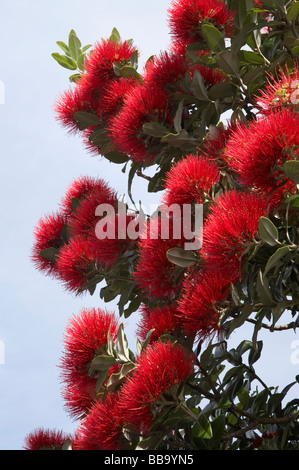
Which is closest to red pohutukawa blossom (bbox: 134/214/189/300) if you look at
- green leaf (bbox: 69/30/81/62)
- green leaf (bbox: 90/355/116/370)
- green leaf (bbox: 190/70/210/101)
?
green leaf (bbox: 90/355/116/370)

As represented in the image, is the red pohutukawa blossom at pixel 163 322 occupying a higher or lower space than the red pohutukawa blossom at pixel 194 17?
lower

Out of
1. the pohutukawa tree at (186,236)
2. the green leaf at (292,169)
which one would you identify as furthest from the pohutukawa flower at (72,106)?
the green leaf at (292,169)

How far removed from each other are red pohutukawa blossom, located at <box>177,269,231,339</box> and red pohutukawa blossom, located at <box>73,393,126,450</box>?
0.28 m

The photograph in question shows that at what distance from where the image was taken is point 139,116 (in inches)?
81.0

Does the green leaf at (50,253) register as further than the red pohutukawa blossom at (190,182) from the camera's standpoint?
Yes

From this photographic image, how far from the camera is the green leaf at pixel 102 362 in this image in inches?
71.0

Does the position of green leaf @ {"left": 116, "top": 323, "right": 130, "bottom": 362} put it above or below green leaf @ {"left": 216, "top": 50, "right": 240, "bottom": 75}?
below

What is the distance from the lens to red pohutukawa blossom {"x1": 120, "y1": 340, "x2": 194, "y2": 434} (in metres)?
1.62

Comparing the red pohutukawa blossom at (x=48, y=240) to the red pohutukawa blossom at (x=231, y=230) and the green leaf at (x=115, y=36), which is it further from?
the red pohutukawa blossom at (x=231, y=230)

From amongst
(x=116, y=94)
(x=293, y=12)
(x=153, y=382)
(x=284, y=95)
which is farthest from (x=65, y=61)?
(x=153, y=382)

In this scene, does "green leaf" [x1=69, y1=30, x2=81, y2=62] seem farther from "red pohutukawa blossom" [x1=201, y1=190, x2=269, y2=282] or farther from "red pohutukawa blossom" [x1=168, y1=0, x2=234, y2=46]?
"red pohutukawa blossom" [x1=201, y1=190, x2=269, y2=282]

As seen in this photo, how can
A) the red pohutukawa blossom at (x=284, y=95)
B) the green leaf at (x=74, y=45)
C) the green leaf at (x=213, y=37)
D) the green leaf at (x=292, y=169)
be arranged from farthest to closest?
the green leaf at (x=74, y=45), the green leaf at (x=213, y=37), the red pohutukawa blossom at (x=284, y=95), the green leaf at (x=292, y=169)

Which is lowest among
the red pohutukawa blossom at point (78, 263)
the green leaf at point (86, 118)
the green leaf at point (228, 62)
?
the red pohutukawa blossom at point (78, 263)

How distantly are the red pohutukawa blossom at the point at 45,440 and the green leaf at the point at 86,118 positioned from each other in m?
1.09
